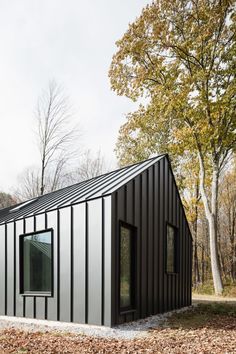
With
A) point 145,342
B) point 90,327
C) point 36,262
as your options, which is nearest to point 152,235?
point 36,262

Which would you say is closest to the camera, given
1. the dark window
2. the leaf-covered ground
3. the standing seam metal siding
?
the leaf-covered ground

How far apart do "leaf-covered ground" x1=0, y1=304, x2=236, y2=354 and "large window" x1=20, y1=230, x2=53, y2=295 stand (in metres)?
1.33

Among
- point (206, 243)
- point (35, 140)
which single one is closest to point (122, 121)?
point (35, 140)

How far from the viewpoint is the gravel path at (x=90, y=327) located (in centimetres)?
643

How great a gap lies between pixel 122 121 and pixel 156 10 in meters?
6.92

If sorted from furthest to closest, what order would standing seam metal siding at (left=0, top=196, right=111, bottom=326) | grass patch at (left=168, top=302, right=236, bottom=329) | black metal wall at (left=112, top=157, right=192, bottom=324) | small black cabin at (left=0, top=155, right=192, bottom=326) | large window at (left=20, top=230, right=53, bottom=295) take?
large window at (left=20, top=230, right=53, bottom=295)
grass patch at (left=168, top=302, right=236, bottom=329)
black metal wall at (left=112, top=157, right=192, bottom=324)
small black cabin at (left=0, top=155, right=192, bottom=326)
standing seam metal siding at (left=0, top=196, right=111, bottom=326)

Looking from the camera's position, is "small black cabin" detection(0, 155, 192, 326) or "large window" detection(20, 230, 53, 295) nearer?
"small black cabin" detection(0, 155, 192, 326)

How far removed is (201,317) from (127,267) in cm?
267

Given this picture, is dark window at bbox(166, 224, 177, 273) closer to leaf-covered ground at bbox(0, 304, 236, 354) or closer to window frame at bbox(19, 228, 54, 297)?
leaf-covered ground at bbox(0, 304, 236, 354)

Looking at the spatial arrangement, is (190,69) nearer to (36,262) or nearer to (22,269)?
(36,262)

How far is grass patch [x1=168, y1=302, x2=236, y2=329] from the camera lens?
7742 millimetres

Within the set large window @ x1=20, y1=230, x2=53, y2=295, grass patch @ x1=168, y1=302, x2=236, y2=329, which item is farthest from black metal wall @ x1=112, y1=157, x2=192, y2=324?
large window @ x1=20, y1=230, x2=53, y2=295

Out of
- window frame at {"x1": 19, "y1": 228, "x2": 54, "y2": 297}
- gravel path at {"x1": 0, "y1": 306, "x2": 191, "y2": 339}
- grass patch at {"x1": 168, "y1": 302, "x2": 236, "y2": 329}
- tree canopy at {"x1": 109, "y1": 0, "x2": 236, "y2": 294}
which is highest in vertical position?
tree canopy at {"x1": 109, "y1": 0, "x2": 236, "y2": 294}

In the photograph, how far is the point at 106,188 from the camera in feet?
25.9
